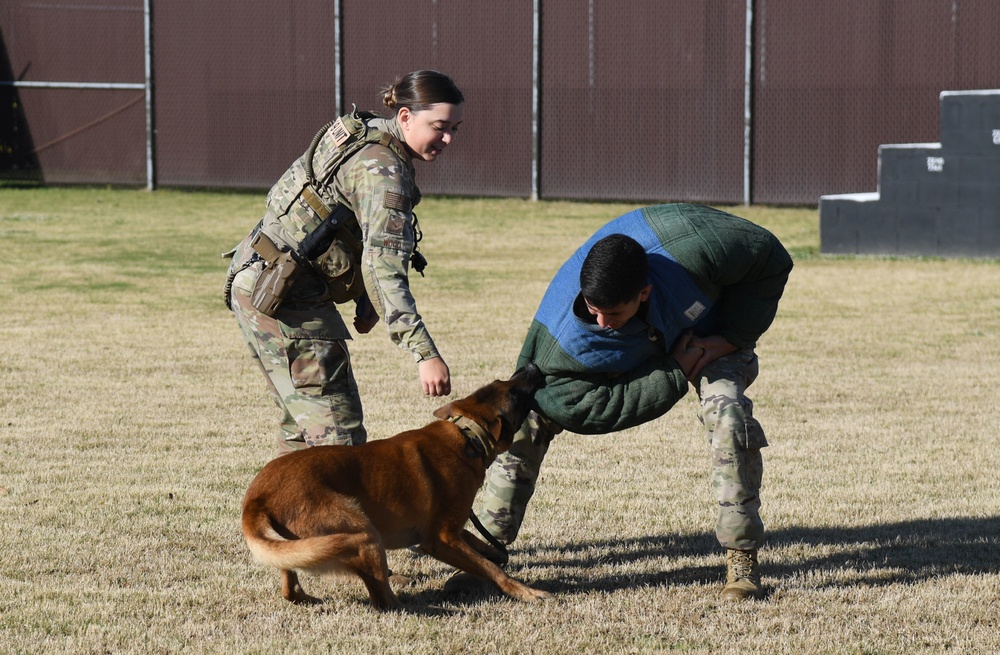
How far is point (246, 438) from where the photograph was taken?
23.2ft

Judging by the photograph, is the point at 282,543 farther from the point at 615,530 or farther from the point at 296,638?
the point at 615,530

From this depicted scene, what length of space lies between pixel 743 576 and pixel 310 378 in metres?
1.66

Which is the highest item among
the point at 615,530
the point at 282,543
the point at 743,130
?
the point at 743,130

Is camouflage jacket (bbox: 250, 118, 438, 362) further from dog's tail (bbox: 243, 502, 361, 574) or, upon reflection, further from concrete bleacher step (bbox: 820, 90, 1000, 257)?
concrete bleacher step (bbox: 820, 90, 1000, 257)

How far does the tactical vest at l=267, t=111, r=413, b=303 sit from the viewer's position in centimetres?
455

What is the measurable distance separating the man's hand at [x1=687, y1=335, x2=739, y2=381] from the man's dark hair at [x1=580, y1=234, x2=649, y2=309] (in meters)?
0.46

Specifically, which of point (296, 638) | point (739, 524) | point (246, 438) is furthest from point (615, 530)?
point (246, 438)

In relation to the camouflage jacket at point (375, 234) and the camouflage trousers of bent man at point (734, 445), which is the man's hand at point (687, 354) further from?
the camouflage jacket at point (375, 234)

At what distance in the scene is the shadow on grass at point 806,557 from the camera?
4.85 metres

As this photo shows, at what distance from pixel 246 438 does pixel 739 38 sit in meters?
16.6

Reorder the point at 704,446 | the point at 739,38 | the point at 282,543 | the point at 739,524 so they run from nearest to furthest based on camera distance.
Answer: the point at 282,543, the point at 739,524, the point at 704,446, the point at 739,38

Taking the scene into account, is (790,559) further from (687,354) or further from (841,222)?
(841,222)

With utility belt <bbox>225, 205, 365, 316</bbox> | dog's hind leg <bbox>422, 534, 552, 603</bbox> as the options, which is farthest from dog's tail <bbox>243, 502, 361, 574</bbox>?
utility belt <bbox>225, 205, 365, 316</bbox>

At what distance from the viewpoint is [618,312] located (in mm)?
4301
